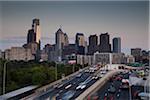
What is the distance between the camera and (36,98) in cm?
322

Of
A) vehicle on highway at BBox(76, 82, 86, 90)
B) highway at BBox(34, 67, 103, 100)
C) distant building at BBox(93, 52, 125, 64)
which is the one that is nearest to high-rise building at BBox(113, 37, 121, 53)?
distant building at BBox(93, 52, 125, 64)

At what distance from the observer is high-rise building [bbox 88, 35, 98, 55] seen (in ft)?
10.9

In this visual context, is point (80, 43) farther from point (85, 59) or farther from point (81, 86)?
point (81, 86)

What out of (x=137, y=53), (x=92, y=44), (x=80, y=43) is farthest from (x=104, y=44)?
(x=137, y=53)

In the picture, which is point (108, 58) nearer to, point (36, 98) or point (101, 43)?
point (101, 43)

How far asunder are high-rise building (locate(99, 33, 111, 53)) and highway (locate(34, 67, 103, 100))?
0.35 metres

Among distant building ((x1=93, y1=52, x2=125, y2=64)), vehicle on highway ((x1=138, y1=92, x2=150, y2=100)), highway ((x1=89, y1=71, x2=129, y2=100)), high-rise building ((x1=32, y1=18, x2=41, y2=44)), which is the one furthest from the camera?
distant building ((x1=93, y1=52, x2=125, y2=64))

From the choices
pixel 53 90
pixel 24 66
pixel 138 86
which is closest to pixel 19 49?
pixel 24 66

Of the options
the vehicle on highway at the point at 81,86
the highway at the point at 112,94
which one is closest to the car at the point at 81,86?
the vehicle on highway at the point at 81,86

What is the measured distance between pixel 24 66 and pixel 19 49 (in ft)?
0.78

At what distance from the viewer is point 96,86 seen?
3223mm

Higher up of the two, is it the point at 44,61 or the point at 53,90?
the point at 44,61

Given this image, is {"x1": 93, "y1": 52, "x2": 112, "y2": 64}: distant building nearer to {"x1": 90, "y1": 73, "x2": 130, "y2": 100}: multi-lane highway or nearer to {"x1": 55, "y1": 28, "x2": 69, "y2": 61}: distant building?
{"x1": 90, "y1": 73, "x2": 130, "y2": 100}: multi-lane highway

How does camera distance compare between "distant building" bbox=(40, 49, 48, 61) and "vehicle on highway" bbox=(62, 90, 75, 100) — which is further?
"distant building" bbox=(40, 49, 48, 61)
